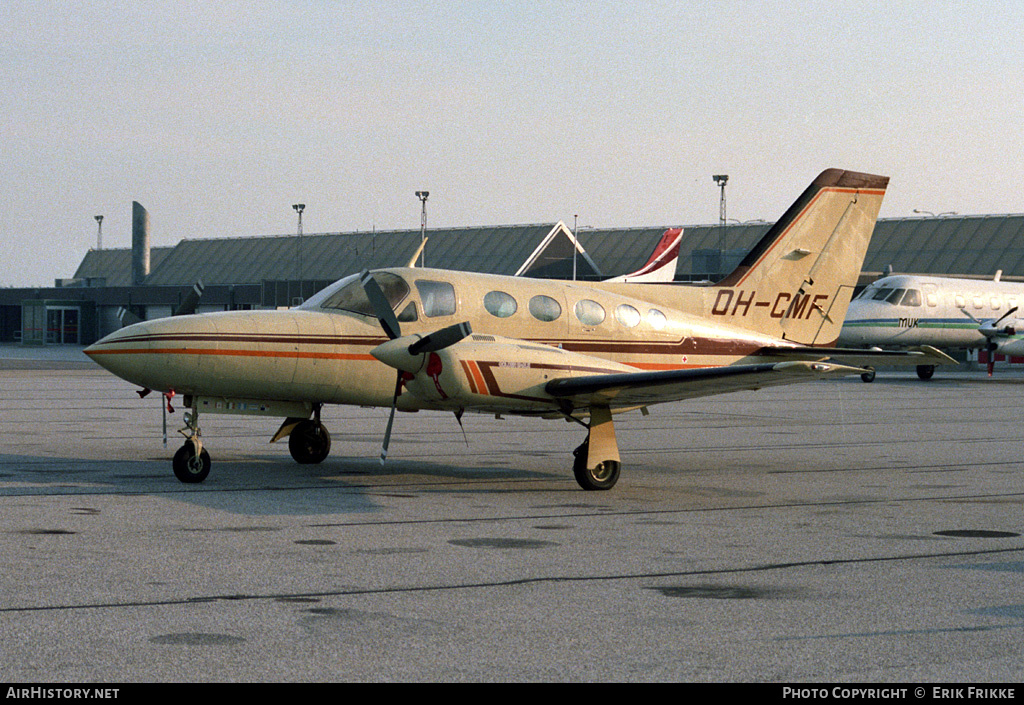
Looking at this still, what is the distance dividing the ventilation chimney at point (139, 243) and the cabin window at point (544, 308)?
103428 mm

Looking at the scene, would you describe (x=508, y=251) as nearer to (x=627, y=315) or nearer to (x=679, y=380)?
(x=627, y=315)

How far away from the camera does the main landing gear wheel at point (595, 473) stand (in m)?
14.6

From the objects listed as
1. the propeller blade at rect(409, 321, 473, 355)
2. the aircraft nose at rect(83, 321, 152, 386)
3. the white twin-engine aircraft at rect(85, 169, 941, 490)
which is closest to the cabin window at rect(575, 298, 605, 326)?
the white twin-engine aircraft at rect(85, 169, 941, 490)

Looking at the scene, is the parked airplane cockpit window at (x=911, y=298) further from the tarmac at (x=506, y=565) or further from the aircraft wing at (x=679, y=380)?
the aircraft wing at (x=679, y=380)

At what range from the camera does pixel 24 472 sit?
15258 millimetres

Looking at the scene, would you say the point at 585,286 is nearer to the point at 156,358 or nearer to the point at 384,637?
the point at 156,358

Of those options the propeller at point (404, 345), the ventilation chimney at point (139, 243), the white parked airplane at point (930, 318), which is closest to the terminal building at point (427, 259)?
the ventilation chimney at point (139, 243)

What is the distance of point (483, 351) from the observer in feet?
45.8

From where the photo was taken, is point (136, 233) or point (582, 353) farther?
point (136, 233)

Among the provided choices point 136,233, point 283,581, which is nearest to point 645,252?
point 136,233

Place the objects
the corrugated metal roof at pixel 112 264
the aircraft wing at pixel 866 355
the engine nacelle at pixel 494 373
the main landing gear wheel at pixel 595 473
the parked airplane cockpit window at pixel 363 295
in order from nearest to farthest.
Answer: the engine nacelle at pixel 494 373 < the aircraft wing at pixel 866 355 < the main landing gear wheel at pixel 595 473 < the parked airplane cockpit window at pixel 363 295 < the corrugated metal roof at pixel 112 264

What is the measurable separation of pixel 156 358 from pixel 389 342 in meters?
2.94

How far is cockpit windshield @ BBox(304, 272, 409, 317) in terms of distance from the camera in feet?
50.1

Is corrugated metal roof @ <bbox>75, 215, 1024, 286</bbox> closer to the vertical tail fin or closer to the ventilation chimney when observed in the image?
the ventilation chimney
